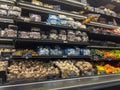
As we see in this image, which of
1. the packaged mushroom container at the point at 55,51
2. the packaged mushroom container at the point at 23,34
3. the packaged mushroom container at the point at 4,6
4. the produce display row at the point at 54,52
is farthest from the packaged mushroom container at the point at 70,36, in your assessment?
the packaged mushroom container at the point at 4,6

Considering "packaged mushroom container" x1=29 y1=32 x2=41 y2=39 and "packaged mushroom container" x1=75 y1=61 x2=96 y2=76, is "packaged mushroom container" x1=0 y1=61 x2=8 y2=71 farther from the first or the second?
"packaged mushroom container" x1=75 y1=61 x2=96 y2=76

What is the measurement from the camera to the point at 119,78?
8.54 feet

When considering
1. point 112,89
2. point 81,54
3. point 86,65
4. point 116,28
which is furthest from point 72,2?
point 112,89

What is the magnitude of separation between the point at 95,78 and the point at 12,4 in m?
1.83

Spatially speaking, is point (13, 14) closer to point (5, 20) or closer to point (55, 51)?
point (5, 20)

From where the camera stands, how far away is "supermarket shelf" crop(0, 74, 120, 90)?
5.76 feet

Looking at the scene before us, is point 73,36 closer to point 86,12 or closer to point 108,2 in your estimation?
point 86,12

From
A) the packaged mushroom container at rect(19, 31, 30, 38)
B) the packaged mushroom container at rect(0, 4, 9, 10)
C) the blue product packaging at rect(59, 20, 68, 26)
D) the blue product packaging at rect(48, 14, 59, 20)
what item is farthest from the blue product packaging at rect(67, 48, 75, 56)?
the packaged mushroom container at rect(0, 4, 9, 10)

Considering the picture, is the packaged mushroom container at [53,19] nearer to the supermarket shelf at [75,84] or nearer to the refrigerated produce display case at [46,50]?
the refrigerated produce display case at [46,50]

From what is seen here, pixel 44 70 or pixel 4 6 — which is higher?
pixel 4 6

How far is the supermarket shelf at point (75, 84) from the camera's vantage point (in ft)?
5.76

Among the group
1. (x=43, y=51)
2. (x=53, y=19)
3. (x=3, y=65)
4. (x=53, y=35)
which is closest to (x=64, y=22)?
(x=53, y=19)

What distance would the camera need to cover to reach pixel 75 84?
2.08 metres

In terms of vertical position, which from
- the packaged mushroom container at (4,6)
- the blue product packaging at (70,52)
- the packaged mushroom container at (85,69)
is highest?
the packaged mushroom container at (4,6)
